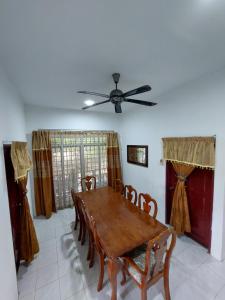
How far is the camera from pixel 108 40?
1.34 meters

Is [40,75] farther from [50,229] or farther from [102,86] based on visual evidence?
[50,229]

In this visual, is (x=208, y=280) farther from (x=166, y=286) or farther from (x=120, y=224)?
(x=120, y=224)

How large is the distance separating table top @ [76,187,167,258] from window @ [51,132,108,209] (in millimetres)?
1408

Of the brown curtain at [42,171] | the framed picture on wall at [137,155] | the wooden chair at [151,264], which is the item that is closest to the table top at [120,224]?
the wooden chair at [151,264]

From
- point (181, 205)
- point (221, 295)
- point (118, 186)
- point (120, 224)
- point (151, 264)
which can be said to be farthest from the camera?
point (118, 186)

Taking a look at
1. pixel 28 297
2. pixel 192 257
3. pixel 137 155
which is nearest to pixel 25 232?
pixel 28 297

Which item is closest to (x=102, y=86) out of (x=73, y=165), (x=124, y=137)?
(x=124, y=137)

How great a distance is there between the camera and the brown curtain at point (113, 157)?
4.32 m

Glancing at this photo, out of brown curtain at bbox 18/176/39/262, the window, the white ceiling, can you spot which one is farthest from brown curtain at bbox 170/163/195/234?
brown curtain at bbox 18/176/39/262

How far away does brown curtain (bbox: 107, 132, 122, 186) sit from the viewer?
170 inches

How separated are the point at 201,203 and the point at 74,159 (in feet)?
10.4

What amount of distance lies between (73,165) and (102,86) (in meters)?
2.44

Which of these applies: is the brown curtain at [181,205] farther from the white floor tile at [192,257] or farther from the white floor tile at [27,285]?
the white floor tile at [27,285]

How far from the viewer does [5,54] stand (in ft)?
4.85
